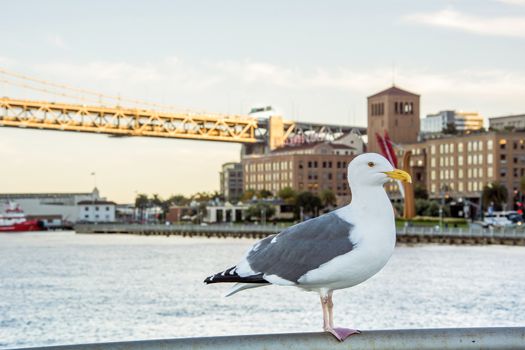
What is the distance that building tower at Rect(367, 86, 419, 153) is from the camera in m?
159

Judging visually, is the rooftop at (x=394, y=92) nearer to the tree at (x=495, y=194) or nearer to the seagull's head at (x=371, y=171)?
the tree at (x=495, y=194)

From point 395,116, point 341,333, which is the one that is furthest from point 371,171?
point 395,116

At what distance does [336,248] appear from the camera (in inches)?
170

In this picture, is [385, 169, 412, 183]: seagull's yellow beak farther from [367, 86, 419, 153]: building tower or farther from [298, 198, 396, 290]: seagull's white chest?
[367, 86, 419, 153]: building tower

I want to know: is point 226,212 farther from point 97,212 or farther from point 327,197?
point 97,212

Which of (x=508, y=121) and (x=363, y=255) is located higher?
(x=508, y=121)

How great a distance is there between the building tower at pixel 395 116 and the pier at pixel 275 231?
3832cm

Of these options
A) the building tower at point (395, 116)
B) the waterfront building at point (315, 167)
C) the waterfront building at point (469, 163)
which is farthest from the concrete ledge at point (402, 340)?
the building tower at point (395, 116)

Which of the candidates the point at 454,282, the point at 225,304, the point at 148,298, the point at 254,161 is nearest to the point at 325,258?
the point at 225,304

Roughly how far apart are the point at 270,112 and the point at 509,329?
581 ft

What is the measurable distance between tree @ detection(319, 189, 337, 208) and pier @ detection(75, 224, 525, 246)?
67.6 feet

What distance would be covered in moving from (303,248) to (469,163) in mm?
129379

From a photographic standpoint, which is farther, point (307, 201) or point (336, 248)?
point (307, 201)

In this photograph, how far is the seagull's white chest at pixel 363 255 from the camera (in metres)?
4.25
